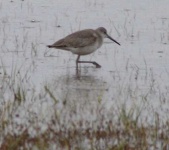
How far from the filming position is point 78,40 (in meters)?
12.3

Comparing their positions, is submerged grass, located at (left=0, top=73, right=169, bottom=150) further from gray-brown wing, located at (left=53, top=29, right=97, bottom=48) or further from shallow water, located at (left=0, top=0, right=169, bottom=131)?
gray-brown wing, located at (left=53, top=29, right=97, bottom=48)

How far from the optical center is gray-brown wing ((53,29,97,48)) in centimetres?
1224

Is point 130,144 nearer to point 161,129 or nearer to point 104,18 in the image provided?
point 161,129

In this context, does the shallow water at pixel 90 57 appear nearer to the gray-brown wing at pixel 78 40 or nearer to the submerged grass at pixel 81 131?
the submerged grass at pixel 81 131

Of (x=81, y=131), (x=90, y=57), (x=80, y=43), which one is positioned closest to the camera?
(x=81, y=131)

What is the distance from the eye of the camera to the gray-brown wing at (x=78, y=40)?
40.2ft

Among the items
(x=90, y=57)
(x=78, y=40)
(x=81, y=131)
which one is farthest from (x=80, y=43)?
(x=81, y=131)

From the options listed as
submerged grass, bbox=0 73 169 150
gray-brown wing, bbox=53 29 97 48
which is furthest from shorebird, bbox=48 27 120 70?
submerged grass, bbox=0 73 169 150

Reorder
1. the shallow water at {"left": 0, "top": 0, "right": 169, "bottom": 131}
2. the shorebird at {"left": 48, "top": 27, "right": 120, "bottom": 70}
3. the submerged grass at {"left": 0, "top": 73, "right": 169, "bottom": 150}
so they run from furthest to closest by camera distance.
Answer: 1. the shorebird at {"left": 48, "top": 27, "right": 120, "bottom": 70}
2. the shallow water at {"left": 0, "top": 0, "right": 169, "bottom": 131}
3. the submerged grass at {"left": 0, "top": 73, "right": 169, "bottom": 150}

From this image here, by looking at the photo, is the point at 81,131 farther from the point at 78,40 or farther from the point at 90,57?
the point at 90,57

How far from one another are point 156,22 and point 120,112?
20.9 ft

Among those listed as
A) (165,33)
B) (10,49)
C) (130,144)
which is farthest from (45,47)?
(130,144)

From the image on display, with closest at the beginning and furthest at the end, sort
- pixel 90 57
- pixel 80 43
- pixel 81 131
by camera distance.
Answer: pixel 81 131 < pixel 80 43 < pixel 90 57

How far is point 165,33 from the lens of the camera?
570 inches
